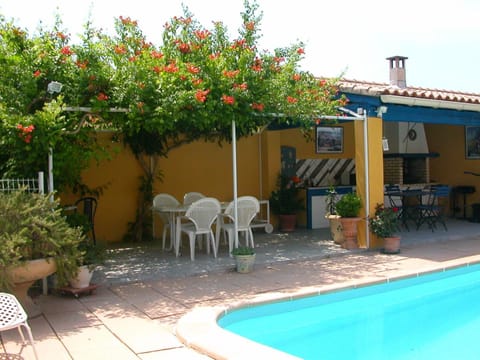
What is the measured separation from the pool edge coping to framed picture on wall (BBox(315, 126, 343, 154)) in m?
6.09

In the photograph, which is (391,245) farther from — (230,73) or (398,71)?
(398,71)

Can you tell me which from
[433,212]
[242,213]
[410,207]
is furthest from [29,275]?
[433,212]

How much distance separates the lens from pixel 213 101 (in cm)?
683

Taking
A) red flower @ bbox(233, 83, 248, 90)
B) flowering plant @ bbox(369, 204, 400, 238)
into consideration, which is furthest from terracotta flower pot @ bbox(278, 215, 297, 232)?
red flower @ bbox(233, 83, 248, 90)

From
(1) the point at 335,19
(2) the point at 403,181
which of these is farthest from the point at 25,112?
(2) the point at 403,181

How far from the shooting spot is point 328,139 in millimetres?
12938

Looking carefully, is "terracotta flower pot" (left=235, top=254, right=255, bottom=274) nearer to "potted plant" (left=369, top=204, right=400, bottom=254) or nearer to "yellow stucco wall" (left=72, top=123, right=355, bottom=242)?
"potted plant" (left=369, top=204, right=400, bottom=254)

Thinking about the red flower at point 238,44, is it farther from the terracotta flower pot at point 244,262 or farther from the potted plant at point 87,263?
the potted plant at point 87,263

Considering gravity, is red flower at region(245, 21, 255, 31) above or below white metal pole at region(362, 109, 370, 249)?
above

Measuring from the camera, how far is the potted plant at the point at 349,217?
872 centimetres

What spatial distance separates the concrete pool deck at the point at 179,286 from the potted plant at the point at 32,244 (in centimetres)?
47

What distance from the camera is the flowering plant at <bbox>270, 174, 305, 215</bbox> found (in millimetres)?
11180

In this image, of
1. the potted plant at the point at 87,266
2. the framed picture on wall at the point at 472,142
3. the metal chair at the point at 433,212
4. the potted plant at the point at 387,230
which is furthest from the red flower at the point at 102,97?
the framed picture on wall at the point at 472,142

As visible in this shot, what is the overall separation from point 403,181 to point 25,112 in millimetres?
10389
